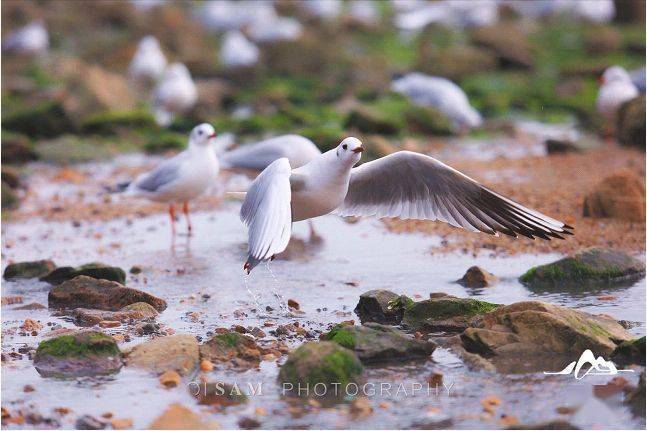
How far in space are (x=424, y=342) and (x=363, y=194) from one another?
1.98 metres

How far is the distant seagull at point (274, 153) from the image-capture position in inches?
417

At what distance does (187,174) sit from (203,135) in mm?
408

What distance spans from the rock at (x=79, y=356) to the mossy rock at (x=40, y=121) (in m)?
10.8

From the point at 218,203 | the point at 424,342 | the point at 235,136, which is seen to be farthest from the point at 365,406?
the point at 235,136

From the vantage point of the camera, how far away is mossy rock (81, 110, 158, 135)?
17.0 m

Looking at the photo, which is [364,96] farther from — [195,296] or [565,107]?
[195,296]

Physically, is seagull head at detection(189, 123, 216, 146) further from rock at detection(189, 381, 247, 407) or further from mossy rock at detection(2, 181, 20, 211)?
rock at detection(189, 381, 247, 407)

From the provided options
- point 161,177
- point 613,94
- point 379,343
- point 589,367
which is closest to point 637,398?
point 589,367

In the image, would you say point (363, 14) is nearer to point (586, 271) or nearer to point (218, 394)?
point (586, 271)

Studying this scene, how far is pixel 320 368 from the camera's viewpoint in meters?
5.97

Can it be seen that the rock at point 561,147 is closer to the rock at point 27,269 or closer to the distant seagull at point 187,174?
the distant seagull at point 187,174

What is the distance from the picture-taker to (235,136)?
1664 cm

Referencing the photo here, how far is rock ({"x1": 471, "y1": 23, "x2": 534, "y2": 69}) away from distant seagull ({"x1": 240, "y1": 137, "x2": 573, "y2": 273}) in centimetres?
1454

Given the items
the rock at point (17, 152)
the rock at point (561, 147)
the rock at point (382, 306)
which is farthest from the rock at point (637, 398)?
the rock at point (17, 152)
